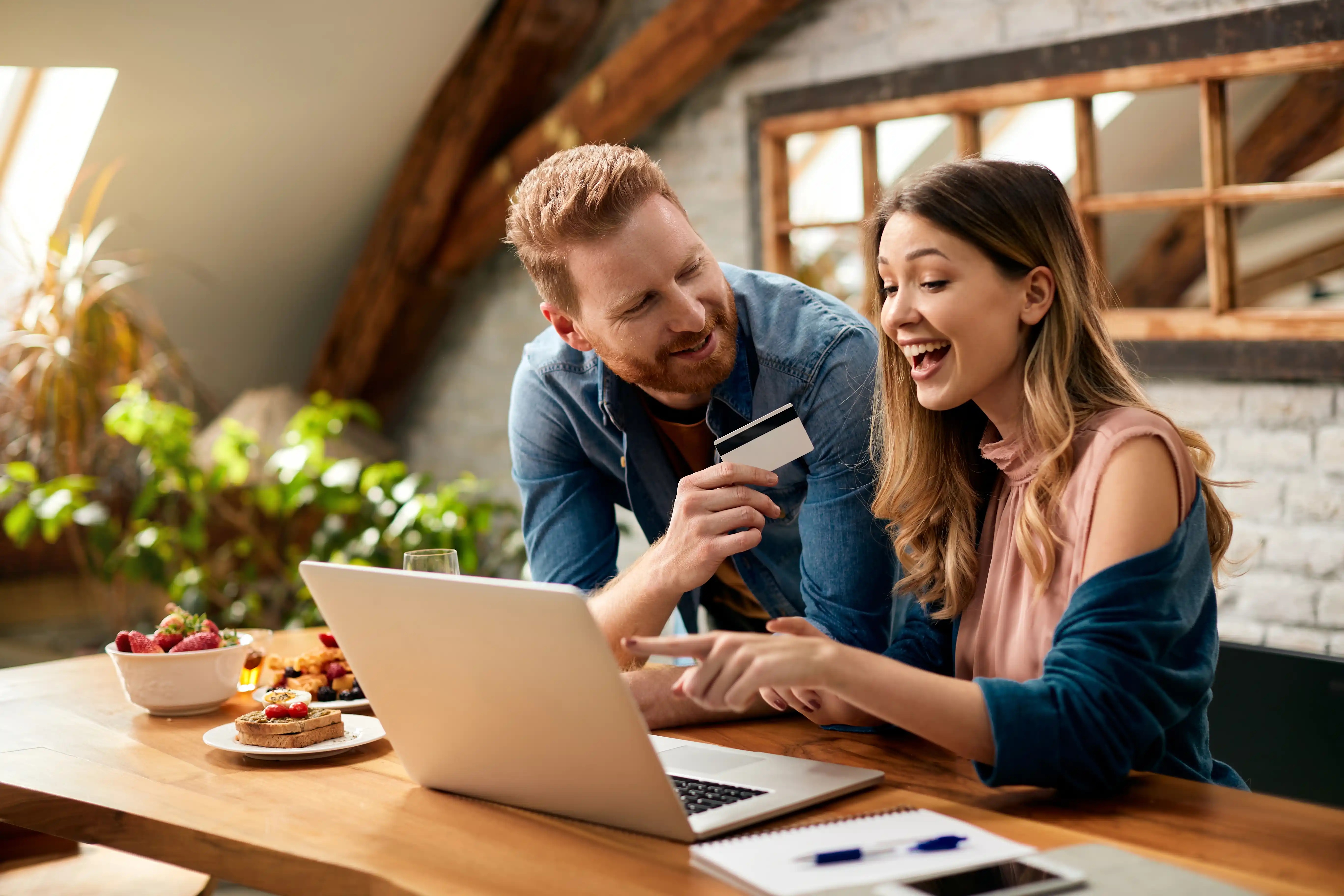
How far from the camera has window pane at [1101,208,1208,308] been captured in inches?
204

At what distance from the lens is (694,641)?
110 cm

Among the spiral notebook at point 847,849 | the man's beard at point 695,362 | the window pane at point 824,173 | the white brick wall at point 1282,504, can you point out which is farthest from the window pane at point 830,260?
the spiral notebook at point 847,849

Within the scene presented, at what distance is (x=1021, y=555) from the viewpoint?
4.50 feet

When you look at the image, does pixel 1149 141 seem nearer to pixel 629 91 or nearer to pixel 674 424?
pixel 629 91

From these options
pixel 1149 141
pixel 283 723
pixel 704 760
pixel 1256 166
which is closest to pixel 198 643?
pixel 283 723

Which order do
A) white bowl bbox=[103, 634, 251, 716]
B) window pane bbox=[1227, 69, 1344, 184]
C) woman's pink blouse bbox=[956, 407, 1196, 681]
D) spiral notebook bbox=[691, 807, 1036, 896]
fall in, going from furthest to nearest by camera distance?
window pane bbox=[1227, 69, 1344, 184] < white bowl bbox=[103, 634, 251, 716] < woman's pink blouse bbox=[956, 407, 1196, 681] < spiral notebook bbox=[691, 807, 1036, 896]

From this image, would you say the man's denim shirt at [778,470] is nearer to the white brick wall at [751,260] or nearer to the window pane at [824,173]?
the white brick wall at [751,260]

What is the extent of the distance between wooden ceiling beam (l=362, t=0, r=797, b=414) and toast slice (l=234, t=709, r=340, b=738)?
109 inches

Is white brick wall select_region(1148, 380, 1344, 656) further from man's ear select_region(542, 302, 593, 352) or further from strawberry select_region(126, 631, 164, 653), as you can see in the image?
strawberry select_region(126, 631, 164, 653)

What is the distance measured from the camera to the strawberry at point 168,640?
5.50 feet

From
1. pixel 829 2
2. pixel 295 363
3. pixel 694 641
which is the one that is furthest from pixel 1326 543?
pixel 295 363

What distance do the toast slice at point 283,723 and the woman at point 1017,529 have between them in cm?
44

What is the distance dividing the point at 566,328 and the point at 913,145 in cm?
359

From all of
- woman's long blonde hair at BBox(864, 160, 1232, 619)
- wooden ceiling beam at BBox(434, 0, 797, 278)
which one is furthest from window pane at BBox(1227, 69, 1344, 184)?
woman's long blonde hair at BBox(864, 160, 1232, 619)
